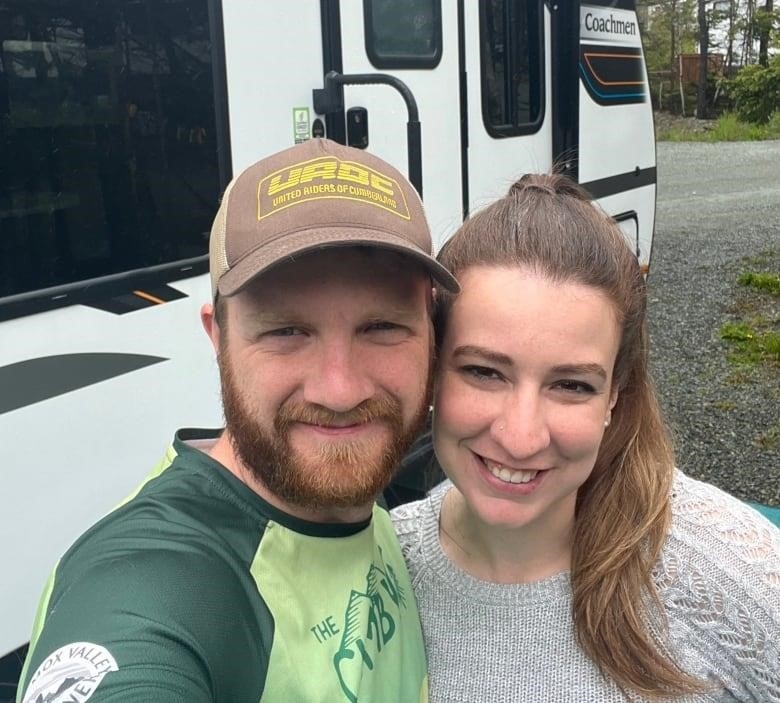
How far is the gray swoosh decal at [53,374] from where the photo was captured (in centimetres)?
220

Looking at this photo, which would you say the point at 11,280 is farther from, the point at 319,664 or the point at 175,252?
the point at 319,664

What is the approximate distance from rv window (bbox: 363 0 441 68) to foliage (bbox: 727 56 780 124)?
2298cm

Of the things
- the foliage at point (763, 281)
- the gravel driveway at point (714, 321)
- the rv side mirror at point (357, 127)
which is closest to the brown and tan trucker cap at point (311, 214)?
the rv side mirror at point (357, 127)

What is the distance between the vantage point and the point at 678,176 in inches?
631

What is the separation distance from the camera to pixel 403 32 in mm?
3484

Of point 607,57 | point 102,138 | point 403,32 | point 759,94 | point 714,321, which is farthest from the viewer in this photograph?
point 759,94

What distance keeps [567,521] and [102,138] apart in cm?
154

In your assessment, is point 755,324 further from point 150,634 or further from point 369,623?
point 150,634

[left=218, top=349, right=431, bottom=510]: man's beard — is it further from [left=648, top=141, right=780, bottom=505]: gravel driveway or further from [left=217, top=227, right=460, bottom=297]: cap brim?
[left=648, top=141, right=780, bottom=505]: gravel driveway

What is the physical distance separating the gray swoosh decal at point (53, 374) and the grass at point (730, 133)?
71.3ft

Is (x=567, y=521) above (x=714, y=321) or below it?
above

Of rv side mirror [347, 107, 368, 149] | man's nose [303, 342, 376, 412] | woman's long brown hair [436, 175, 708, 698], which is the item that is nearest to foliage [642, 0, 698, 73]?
rv side mirror [347, 107, 368, 149]

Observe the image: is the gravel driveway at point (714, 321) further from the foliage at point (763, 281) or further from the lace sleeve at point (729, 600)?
the lace sleeve at point (729, 600)

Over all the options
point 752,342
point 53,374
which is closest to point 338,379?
point 53,374
